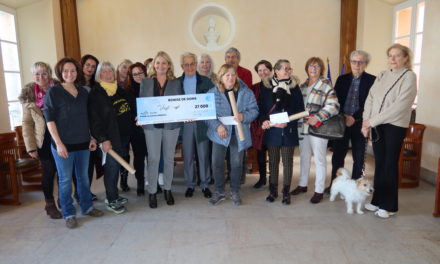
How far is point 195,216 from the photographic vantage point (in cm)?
309

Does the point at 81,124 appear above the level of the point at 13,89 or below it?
below

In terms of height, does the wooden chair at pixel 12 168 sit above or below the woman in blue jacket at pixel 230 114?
below

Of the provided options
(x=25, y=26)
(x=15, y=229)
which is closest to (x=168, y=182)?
(x=15, y=229)

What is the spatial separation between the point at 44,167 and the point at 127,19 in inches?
162

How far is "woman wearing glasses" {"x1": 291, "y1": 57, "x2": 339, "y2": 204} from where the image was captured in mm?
3158

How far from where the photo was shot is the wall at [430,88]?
12.8ft

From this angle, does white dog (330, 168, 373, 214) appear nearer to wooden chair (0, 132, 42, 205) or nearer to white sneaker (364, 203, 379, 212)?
white sneaker (364, 203, 379, 212)

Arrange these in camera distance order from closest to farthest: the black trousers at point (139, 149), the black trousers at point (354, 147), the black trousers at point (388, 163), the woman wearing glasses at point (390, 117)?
the woman wearing glasses at point (390, 117) → the black trousers at point (388, 163) → the black trousers at point (354, 147) → the black trousers at point (139, 149)

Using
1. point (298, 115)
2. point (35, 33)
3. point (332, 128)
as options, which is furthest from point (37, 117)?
point (35, 33)

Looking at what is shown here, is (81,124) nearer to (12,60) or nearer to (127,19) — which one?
(12,60)

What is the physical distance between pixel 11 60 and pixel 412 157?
19.8 feet

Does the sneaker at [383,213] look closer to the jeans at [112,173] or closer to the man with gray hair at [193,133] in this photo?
the man with gray hair at [193,133]

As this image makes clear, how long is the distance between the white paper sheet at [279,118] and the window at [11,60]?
4092mm

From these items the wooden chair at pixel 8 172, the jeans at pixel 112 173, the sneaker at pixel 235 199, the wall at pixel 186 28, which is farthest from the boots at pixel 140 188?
the wall at pixel 186 28
